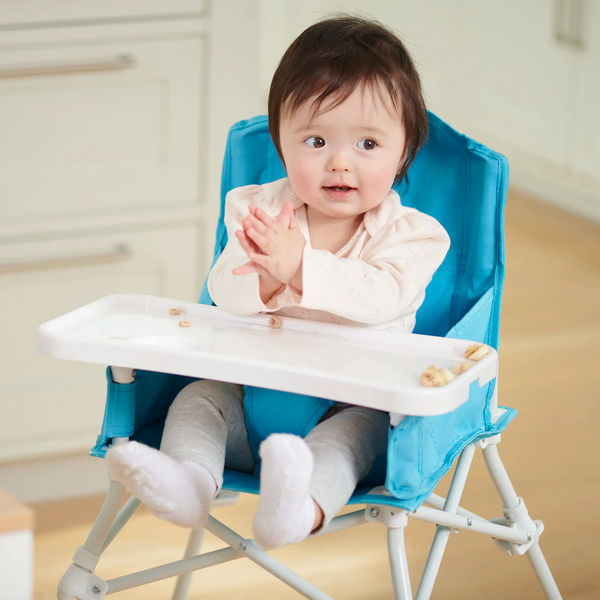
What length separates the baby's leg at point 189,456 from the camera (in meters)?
0.90

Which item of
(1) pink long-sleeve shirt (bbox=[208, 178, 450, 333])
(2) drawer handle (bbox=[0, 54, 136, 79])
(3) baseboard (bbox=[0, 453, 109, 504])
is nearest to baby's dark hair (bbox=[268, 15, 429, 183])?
(1) pink long-sleeve shirt (bbox=[208, 178, 450, 333])

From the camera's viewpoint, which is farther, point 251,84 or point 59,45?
A: point 251,84

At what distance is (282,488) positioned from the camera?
2.83 ft

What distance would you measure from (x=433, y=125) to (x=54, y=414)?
3.06 ft

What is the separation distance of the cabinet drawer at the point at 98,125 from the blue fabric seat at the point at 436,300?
434 millimetres

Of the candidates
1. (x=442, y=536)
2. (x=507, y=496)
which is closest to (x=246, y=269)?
(x=442, y=536)

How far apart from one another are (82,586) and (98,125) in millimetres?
893

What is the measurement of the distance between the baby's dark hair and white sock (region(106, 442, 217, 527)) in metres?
0.41

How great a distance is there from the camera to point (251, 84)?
1810 millimetres

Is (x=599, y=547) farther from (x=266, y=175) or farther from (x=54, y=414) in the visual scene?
(x=54, y=414)

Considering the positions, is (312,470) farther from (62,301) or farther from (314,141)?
(62,301)

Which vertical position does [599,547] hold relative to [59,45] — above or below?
below

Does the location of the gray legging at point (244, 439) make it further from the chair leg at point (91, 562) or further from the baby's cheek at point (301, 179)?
the baby's cheek at point (301, 179)

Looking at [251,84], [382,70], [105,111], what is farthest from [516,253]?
[382,70]
